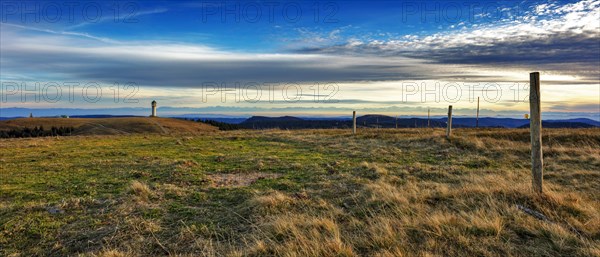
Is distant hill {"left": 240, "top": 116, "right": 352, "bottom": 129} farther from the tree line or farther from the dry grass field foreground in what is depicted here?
the dry grass field foreground

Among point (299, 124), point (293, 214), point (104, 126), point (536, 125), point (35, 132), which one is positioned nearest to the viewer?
point (293, 214)

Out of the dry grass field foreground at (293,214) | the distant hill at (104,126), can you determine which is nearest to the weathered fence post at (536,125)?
the dry grass field foreground at (293,214)

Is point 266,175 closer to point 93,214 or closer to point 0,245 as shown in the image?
point 93,214

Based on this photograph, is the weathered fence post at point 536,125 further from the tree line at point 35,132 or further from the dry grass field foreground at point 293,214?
the tree line at point 35,132

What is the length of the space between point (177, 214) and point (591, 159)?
1473 cm

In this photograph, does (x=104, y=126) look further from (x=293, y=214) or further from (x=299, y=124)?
(x=299, y=124)

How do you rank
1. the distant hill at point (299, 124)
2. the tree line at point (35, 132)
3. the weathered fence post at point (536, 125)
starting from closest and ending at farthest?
the weathered fence post at point (536, 125) < the tree line at point (35, 132) < the distant hill at point (299, 124)

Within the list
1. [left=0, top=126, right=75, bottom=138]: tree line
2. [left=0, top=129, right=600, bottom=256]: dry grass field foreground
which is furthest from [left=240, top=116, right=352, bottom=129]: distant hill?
[left=0, top=129, right=600, bottom=256]: dry grass field foreground

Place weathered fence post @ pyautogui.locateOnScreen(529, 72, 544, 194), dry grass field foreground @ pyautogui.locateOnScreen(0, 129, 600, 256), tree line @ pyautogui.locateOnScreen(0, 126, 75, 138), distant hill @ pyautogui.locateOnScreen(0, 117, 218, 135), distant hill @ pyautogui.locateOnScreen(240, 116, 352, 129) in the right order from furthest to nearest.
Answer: distant hill @ pyautogui.locateOnScreen(240, 116, 352, 129), distant hill @ pyautogui.locateOnScreen(0, 117, 218, 135), tree line @ pyautogui.locateOnScreen(0, 126, 75, 138), weathered fence post @ pyautogui.locateOnScreen(529, 72, 544, 194), dry grass field foreground @ pyautogui.locateOnScreen(0, 129, 600, 256)

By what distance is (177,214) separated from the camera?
262 inches

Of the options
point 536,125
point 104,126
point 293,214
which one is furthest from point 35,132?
point 536,125

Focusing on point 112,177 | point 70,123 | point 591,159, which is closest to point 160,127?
point 70,123

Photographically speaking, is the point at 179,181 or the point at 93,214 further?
the point at 179,181

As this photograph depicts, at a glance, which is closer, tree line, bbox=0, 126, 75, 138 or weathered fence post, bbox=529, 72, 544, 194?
weathered fence post, bbox=529, 72, 544, 194
